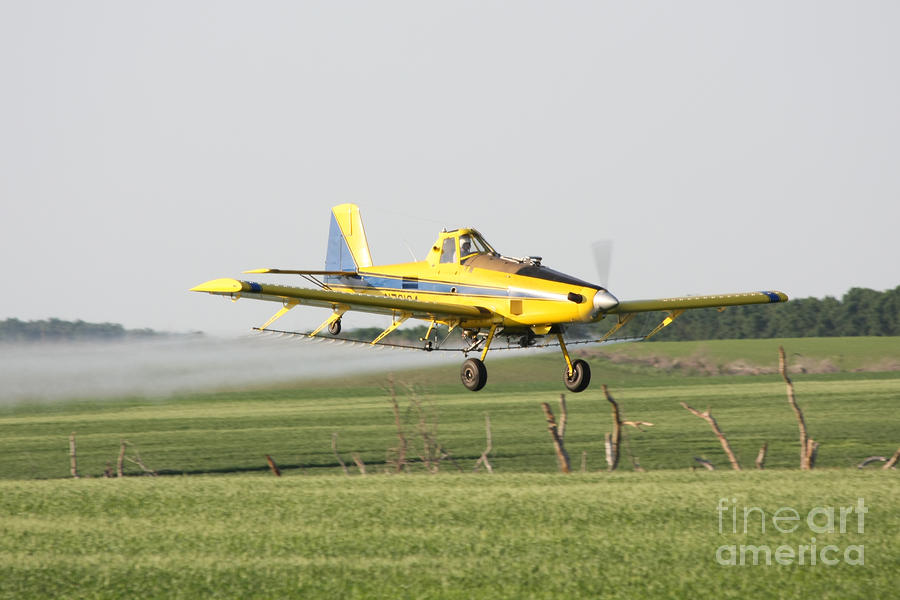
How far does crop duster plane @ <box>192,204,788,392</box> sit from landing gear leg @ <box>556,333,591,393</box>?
0.03m

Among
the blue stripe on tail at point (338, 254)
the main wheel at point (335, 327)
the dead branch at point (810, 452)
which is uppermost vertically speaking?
the blue stripe on tail at point (338, 254)

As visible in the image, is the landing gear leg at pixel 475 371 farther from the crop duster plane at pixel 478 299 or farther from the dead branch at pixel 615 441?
the dead branch at pixel 615 441

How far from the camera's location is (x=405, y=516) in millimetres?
33969

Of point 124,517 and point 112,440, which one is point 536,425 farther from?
point 124,517

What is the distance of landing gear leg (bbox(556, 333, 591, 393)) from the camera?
27.7 m

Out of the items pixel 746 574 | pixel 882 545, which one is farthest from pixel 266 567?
pixel 882 545

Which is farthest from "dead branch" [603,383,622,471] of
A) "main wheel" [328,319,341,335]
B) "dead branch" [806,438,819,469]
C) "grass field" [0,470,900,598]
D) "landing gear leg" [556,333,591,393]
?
"main wheel" [328,319,341,335]

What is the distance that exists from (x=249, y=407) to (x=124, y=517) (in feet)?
368

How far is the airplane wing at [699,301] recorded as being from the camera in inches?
1142

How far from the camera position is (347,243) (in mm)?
33969

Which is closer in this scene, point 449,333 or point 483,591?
point 483,591
